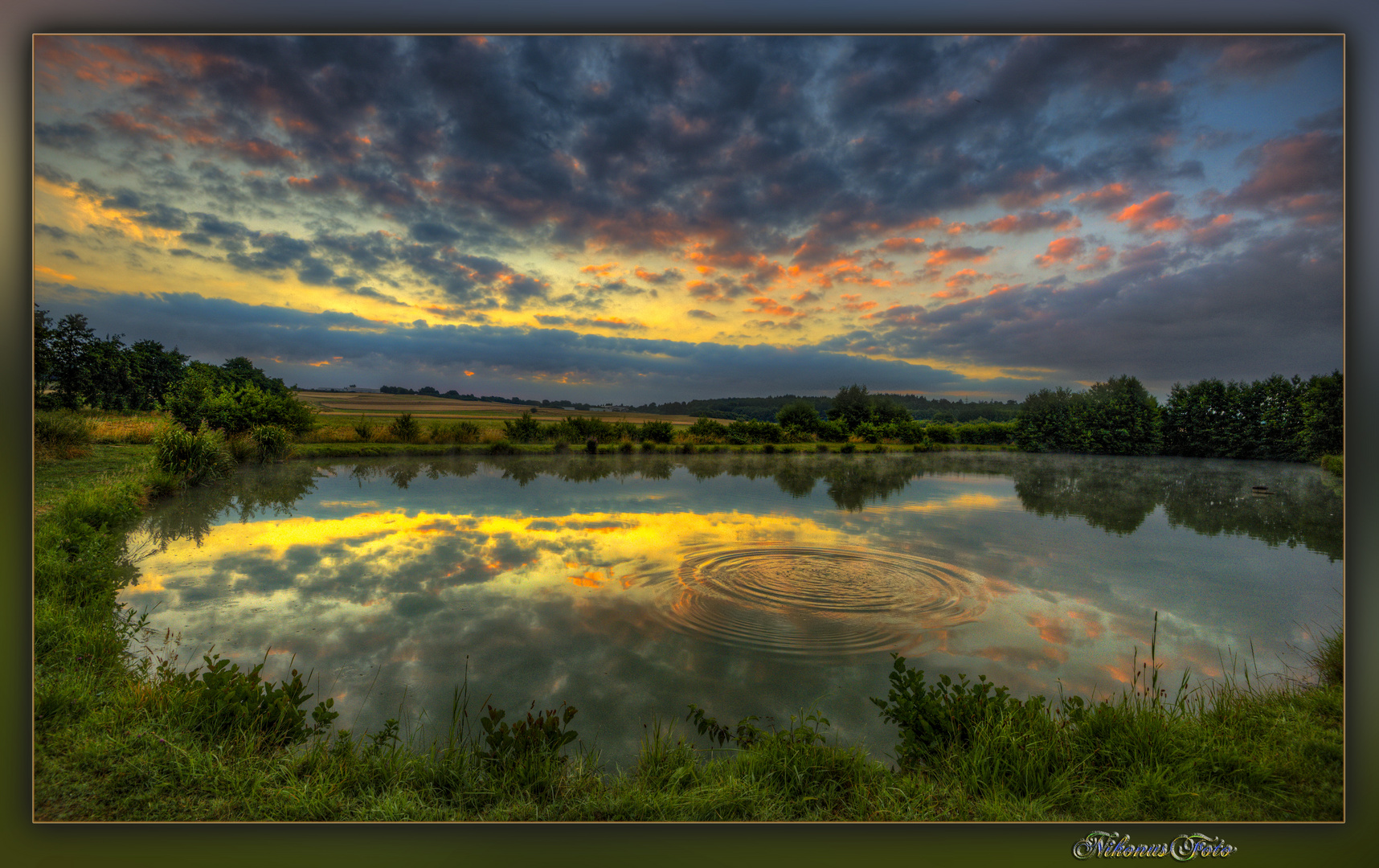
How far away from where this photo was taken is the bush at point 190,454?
1093 cm

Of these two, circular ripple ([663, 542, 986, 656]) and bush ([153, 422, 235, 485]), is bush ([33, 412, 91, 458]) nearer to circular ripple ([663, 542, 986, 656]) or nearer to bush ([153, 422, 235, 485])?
bush ([153, 422, 235, 485])

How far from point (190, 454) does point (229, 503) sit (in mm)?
2786

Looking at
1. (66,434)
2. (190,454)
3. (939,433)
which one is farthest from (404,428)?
(939,433)

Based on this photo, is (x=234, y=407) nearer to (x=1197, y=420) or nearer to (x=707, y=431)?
(x=707, y=431)

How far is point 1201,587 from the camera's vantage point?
20.0ft

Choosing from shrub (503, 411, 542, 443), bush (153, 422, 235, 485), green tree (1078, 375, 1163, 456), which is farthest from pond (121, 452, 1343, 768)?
shrub (503, 411, 542, 443)

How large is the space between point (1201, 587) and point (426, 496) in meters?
14.4

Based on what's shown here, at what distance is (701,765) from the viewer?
2744mm

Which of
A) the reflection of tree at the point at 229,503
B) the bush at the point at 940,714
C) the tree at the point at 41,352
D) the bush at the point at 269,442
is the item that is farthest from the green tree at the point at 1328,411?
the bush at the point at 269,442

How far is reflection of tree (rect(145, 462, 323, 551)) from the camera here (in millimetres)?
7957

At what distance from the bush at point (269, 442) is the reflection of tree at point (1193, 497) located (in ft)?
75.4

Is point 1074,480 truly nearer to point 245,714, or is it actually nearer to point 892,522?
point 892,522

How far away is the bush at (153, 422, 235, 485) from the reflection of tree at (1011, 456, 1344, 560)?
20.0 meters

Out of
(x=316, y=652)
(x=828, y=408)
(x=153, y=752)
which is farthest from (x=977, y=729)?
(x=828, y=408)
